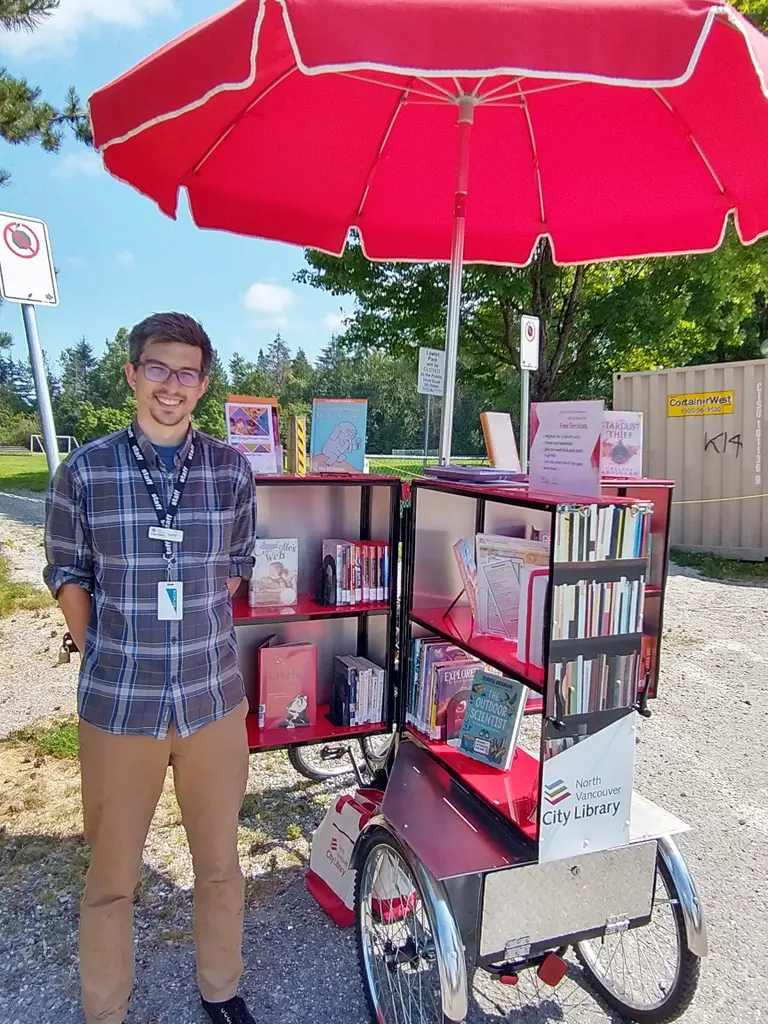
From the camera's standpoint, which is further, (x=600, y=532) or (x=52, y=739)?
(x=52, y=739)

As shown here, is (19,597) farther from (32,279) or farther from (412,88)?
(412,88)

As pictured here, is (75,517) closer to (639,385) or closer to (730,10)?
(730,10)

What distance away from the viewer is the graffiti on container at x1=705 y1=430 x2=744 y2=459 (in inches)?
365

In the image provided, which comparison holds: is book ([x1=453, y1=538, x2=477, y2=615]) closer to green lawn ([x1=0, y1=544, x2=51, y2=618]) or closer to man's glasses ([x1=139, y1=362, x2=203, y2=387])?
man's glasses ([x1=139, y1=362, x2=203, y2=387])

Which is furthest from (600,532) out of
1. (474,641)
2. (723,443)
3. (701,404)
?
(701,404)

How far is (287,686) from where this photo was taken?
9.26 feet

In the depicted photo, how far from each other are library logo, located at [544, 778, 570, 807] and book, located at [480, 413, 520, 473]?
1.23 m

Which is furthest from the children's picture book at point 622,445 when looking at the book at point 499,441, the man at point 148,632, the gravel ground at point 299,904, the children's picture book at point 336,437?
the gravel ground at point 299,904

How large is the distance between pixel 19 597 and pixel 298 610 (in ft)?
17.8

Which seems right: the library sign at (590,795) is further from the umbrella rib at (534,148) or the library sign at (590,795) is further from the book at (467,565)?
the umbrella rib at (534,148)

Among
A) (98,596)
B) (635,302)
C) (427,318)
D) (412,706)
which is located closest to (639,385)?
(635,302)

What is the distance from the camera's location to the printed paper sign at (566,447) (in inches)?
72.7

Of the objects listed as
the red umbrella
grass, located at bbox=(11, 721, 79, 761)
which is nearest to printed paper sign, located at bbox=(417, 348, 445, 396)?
the red umbrella

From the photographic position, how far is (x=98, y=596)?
1.88 m
